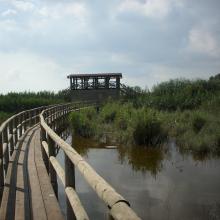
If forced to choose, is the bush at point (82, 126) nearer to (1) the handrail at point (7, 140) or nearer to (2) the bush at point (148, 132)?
(2) the bush at point (148, 132)

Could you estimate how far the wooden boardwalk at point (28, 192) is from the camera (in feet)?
17.3

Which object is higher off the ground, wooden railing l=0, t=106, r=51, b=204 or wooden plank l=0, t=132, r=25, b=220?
wooden railing l=0, t=106, r=51, b=204

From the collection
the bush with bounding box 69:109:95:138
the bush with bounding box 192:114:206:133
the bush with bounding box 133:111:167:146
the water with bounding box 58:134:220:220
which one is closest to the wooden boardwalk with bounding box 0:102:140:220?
the water with bounding box 58:134:220:220

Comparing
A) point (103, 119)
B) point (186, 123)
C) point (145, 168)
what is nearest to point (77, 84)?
point (103, 119)

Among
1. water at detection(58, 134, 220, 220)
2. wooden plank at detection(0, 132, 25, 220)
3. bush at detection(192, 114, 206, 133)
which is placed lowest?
water at detection(58, 134, 220, 220)

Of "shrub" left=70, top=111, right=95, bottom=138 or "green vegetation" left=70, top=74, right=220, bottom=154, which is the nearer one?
"green vegetation" left=70, top=74, right=220, bottom=154

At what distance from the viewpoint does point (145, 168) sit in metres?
12.4

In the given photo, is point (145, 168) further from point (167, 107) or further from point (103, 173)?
point (167, 107)

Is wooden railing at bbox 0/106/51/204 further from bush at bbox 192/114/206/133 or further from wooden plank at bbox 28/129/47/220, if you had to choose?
bush at bbox 192/114/206/133

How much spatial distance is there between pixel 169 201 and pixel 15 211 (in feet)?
13.4

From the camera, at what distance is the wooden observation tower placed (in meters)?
48.8

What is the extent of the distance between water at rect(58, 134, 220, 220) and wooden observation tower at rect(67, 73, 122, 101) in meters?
32.8

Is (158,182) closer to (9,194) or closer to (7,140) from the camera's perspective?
(7,140)

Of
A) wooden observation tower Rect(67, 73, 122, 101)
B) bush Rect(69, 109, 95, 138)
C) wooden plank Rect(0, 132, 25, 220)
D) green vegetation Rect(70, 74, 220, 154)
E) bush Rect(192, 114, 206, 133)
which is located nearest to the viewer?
wooden plank Rect(0, 132, 25, 220)
